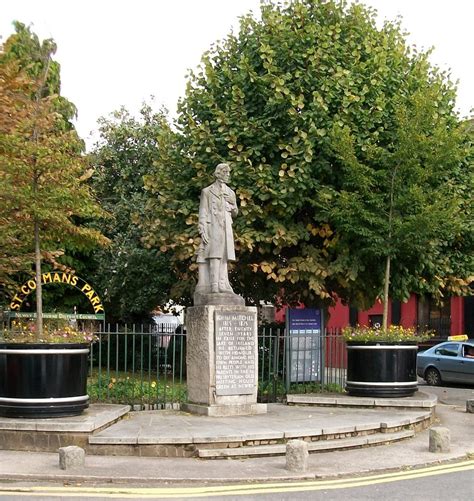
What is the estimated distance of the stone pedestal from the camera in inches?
502

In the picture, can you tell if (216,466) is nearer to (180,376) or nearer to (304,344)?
(180,376)

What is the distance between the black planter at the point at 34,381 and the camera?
35.6ft

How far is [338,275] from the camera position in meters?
17.0

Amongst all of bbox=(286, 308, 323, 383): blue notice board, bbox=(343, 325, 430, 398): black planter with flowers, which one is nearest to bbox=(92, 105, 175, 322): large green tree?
bbox=(286, 308, 323, 383): blue notice board

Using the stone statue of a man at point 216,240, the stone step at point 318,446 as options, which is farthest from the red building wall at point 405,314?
the stone step at point 318,446

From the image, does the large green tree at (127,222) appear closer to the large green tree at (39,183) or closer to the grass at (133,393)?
the grass at (133,393)

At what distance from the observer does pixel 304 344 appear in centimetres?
1655

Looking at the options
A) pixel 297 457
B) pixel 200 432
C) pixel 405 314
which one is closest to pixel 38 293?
pixel 200 432

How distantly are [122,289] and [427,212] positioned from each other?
38.8 ft

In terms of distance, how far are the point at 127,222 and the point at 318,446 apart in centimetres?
1499

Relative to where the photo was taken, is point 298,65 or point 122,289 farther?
point 122,289

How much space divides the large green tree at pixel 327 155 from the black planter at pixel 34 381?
6384 millimetres

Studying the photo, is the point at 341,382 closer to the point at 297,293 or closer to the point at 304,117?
the point at 297,293

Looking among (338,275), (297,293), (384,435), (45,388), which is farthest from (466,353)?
(45,388)
